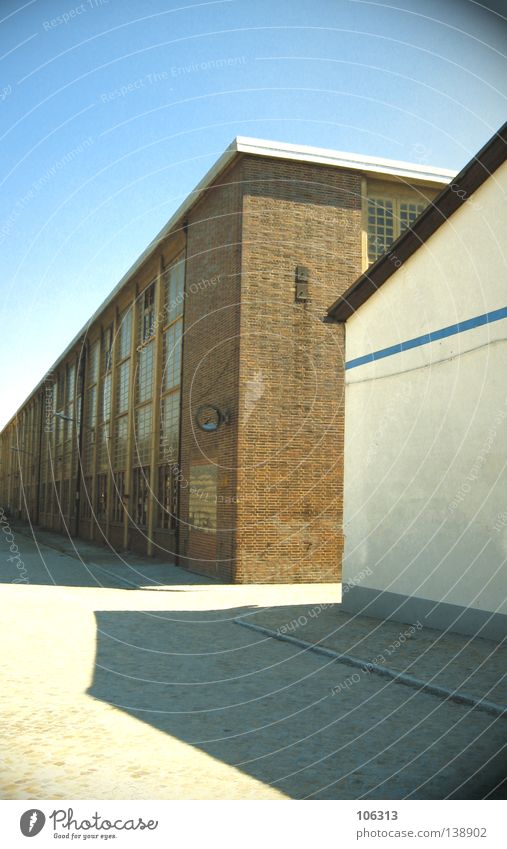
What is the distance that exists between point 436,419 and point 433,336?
1.22 meters

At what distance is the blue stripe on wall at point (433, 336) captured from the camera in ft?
34.3

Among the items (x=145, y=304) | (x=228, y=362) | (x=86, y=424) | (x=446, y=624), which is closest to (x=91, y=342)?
(x=86, y=424)

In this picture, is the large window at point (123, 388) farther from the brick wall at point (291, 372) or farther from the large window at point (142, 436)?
the brick wall at point (291, 372)

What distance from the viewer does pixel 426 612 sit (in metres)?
11.4

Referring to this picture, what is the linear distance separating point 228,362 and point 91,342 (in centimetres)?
1838

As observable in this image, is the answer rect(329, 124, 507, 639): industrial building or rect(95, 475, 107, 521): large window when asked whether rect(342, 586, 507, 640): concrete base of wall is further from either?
rect(95, 475, 107, 521): large window

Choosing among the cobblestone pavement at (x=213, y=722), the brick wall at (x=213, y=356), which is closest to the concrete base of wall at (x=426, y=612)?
the cobblestone pavement at (x=213, y=722)

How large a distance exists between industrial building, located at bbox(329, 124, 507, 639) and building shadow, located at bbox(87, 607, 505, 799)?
245 cm

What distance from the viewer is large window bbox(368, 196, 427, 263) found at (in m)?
19.5

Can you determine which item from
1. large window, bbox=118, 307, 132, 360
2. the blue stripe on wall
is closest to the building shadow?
the blue stripe on wall

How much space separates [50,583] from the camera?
18.0m

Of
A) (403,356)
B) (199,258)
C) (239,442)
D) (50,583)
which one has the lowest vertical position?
(50,583)

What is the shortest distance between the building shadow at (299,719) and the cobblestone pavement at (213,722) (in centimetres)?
2

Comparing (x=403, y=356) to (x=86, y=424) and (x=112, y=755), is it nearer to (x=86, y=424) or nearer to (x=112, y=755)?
(x=112, y=755)
